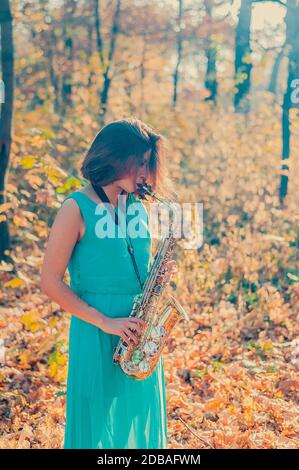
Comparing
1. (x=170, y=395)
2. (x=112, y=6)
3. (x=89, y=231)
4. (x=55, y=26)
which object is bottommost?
(x=170, y=395)

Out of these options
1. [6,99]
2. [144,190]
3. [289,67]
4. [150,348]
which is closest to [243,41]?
[289,67]

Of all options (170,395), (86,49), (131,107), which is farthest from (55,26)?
(170,395)

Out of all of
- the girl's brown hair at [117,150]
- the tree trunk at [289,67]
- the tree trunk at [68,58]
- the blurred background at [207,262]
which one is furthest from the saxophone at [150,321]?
the tree trunk at [68,58]

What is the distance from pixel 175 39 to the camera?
59.2 ft

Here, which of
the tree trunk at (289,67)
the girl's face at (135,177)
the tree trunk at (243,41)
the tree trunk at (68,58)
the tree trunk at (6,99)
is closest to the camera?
the girl's face at (135,177)

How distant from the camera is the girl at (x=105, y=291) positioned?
2676 mm

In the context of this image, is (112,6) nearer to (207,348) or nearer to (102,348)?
(207,348)

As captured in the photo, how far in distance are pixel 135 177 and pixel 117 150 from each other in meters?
0.15

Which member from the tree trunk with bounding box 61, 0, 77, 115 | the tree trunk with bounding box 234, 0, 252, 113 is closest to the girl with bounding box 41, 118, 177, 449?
the tree trunk with bounding box 234, 0, 252, 113

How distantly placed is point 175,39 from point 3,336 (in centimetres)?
1390

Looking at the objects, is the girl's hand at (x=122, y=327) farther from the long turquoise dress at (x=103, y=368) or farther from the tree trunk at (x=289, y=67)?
the tree trunk at (x=289, y=67)

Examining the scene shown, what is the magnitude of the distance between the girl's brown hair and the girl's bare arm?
175 millimetres

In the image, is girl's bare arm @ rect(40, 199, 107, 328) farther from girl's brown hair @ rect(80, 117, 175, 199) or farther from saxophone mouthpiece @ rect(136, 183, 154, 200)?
saxophone mouthpiece @ rect(136, 183, 154, 200)

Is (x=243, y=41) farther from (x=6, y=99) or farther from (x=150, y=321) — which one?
(x=150, y=321)
